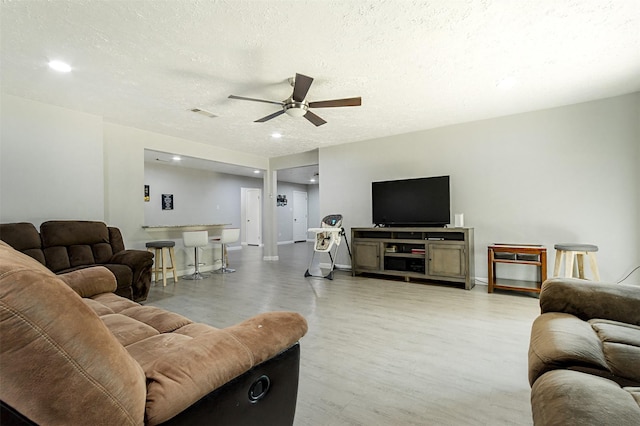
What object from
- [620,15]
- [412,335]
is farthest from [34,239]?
[620,15]

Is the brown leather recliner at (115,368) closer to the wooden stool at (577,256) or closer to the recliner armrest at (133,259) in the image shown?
the recliner armrest at (133,259)

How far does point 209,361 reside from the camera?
0.84 m

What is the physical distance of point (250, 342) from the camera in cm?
97

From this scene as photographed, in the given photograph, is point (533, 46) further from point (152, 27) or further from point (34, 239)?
point (34, 239)

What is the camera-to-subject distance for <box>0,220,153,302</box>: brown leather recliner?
312 cm

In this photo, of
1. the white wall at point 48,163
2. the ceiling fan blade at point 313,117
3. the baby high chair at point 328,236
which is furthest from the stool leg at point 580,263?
the white wall at point 48,163

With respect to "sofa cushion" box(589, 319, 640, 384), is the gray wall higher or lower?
higher

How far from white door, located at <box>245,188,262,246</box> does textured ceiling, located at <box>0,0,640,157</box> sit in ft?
20.4

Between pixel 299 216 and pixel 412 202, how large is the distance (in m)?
7.30

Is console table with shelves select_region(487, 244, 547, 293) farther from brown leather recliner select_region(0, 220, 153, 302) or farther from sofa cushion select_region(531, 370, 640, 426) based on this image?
brown leather recliner select_region(0, 220, 153, 302)

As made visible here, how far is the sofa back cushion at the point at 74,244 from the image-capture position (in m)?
3.28

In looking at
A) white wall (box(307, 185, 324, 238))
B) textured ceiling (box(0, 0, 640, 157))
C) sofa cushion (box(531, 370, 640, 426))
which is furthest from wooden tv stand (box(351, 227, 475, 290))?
white wall (box(307, 185, 324, 238))

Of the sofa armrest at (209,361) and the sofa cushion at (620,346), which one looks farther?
the sofa cushion at (620,346)

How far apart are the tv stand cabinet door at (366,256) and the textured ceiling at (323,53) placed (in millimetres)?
2112
